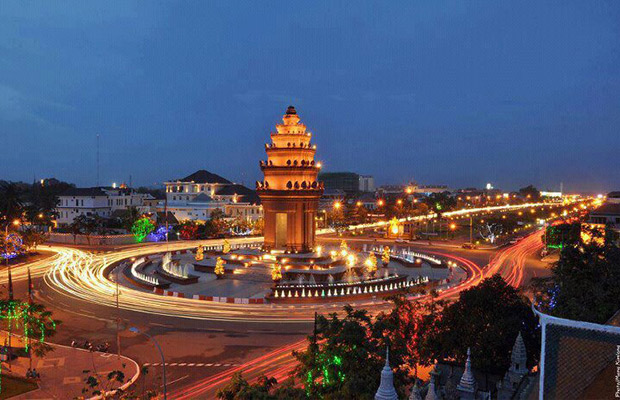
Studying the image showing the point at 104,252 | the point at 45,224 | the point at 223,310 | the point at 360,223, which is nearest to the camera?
the point at 223,310

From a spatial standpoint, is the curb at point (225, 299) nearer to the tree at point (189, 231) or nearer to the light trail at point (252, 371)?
the light trail at point (252, 371)

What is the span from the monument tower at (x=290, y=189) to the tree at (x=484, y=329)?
27961mm

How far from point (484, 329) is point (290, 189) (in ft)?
100

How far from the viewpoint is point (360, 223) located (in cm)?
11681

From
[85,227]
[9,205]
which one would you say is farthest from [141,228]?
[9,205]

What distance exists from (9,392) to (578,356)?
76.5ft

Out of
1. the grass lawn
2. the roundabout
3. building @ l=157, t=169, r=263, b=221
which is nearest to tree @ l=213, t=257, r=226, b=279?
the roundabout

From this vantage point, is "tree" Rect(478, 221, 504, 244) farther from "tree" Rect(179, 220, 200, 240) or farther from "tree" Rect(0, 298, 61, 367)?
"tree" Rect(0, 298, 61, 367)

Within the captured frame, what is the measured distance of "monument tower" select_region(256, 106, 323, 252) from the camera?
163 feet

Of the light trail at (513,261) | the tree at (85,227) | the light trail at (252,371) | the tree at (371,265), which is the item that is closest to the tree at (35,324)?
the light trail at (252,371)

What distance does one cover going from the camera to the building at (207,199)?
311 ft

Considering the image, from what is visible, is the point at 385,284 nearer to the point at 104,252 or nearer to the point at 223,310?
the point at 223,310

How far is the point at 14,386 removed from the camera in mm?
21703

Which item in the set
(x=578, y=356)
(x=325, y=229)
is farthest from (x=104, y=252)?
(x=578, y=356)
